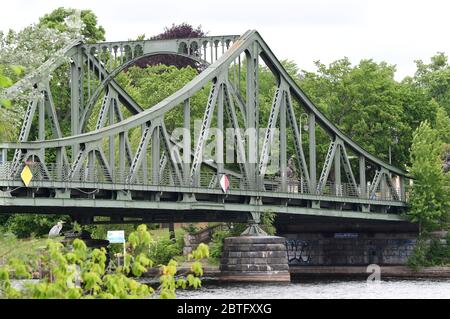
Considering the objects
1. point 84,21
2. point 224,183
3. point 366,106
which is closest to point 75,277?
point 224,183

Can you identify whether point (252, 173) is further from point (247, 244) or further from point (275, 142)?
point (275, 142)

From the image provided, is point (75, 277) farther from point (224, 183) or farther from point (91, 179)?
point (224, 183)

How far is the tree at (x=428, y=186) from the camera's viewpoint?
114125mm

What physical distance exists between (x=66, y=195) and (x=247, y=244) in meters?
17.3

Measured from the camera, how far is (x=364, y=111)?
13312cm

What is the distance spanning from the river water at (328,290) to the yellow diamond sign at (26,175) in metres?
9.65

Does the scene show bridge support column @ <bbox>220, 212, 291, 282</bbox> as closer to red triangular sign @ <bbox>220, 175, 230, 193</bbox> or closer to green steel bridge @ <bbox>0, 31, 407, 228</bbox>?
green steel bridge @ <bbox>0, 31, 407, 228</bbox>

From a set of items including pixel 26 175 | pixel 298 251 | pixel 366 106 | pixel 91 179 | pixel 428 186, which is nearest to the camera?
pixel 26 175

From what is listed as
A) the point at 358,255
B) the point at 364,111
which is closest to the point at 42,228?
the point at 358,255

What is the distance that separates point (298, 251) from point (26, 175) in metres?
44.1

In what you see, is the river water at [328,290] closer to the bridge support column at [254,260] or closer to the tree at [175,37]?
the bridge support column at [254,260]

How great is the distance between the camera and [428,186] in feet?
380
